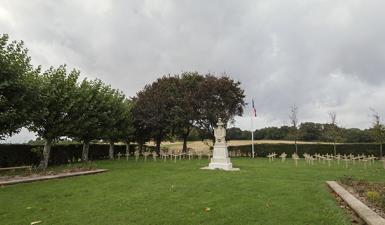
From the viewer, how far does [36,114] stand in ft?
65.4

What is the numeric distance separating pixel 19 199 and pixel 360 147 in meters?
39.7

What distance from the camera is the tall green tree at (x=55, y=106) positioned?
2259 cm

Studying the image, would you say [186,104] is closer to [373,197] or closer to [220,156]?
[220,156]

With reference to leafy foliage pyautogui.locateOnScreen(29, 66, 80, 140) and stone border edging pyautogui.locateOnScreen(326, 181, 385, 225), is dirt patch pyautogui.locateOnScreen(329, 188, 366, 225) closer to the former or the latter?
stone border edging pyautogui.locateOnScreen(326, 181, 385, 225)

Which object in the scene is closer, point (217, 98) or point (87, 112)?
point (87, 112)

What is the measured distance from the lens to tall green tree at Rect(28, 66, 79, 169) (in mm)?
22594

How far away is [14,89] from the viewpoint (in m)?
18.0

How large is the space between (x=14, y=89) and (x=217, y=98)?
91.3ft

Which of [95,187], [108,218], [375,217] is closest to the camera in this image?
[375,217]

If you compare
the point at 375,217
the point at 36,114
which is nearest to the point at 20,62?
the point at 36,114

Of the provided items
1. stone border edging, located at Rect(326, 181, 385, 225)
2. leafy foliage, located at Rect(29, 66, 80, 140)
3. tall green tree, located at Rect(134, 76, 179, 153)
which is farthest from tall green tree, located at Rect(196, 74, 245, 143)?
stone border edging, located at Rect(326, 181, 385, 225)

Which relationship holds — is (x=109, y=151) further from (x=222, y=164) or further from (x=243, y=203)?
(x=243, y=203)

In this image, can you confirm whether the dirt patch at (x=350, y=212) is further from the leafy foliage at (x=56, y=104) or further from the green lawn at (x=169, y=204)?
the leafy foliage at (x=56, y=104)

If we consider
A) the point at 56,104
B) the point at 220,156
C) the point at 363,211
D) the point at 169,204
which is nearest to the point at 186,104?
the point at 220,156
